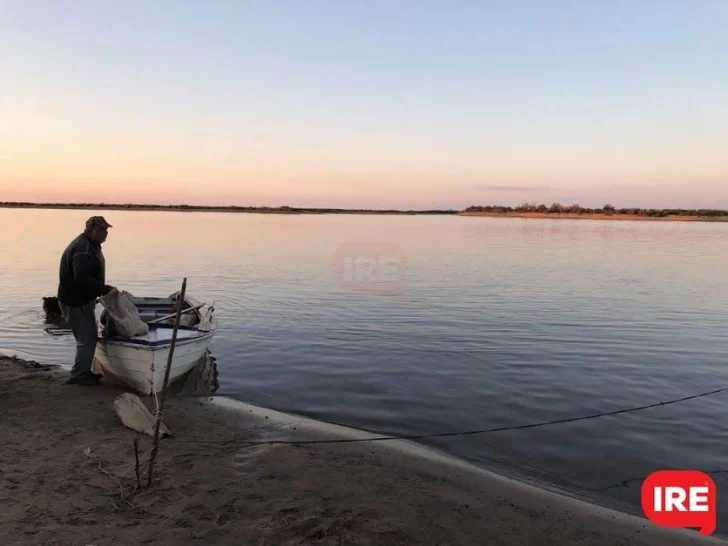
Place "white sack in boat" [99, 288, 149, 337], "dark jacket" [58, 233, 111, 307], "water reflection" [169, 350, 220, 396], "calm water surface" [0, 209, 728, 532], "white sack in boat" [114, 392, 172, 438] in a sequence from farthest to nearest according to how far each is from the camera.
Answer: "water reflection" [169, 350, 220, 396], "white sack in boat" [99, 288, 149, 337], "dark jacket" [58, 233, 111, 307], "calm water surface" [0, 209, 728, 532], "white sack in boat" [114, 392, 172, 438]

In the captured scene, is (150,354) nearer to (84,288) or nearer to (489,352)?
(84,288)

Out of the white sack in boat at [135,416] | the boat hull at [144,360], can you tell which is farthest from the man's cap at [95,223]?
the white sack in boat at [135,416]

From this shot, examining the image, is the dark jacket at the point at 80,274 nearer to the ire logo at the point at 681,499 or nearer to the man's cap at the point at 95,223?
the man's cap at the point at 95,223

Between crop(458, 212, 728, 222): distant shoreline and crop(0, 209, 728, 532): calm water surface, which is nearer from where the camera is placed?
crop(0, 209, 728, 532): calm water surface

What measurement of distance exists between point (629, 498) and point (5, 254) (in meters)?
35.5

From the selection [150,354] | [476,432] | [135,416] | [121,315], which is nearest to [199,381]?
[150,354]

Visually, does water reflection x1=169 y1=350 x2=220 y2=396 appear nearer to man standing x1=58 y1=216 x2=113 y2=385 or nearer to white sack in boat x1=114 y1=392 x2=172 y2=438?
man standing x1=58 y1=216 x2=113 y2=385

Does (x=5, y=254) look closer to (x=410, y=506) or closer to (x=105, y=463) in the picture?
(x=105, y=463)

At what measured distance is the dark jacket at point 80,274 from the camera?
325 inches

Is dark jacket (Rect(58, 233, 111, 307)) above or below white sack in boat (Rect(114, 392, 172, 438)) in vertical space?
above

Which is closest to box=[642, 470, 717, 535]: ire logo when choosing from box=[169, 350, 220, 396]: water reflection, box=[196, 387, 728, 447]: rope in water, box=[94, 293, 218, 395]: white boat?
box=[196, 387, 728, 447]: rope in water

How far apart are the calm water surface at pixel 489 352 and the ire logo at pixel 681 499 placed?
0.14 metres

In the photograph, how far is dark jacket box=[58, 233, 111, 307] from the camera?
8258 mm

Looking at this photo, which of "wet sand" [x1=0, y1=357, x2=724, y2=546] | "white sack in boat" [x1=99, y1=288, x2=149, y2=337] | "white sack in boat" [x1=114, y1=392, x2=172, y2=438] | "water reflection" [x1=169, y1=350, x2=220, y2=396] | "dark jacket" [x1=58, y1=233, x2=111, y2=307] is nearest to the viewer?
"wet sand" [x1=0, y1=357, x2=724, y2=546]
